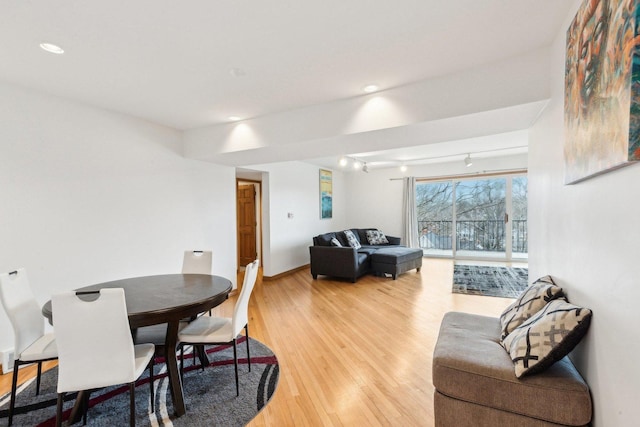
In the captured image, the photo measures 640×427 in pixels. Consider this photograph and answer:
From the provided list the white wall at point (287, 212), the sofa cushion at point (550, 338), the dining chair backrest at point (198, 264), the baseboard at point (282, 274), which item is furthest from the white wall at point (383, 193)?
the sofa cushion at point (550, 338)

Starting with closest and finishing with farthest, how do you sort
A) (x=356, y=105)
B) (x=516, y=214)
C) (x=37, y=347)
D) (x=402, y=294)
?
(x=37, y=347) < (x=356, y=105) < (x=402, y=294) < (x=516, y=214)

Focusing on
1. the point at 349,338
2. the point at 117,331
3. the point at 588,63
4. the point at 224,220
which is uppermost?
the point at 588,63

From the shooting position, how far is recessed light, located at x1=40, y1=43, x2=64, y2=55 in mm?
1909

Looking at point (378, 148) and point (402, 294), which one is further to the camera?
point (402, 294)

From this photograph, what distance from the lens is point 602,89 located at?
3.79ft

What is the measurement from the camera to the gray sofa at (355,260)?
517cm

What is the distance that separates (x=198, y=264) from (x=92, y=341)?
145cm

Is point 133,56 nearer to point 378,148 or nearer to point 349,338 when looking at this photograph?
point 378,148

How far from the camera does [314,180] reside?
6.73 m

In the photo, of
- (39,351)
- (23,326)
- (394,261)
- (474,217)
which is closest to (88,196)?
(23,326)

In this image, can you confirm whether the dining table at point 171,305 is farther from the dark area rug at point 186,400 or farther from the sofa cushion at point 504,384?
the sofa cushion at point 504,384

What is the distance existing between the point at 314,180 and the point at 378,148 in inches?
139

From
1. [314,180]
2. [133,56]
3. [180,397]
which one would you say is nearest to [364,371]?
[180,397]

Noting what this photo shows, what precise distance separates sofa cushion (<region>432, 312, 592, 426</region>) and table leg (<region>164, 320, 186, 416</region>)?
164cm
